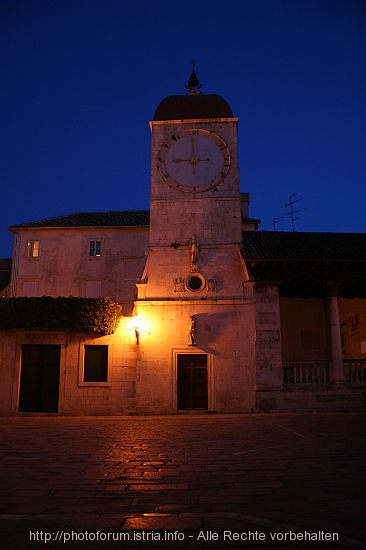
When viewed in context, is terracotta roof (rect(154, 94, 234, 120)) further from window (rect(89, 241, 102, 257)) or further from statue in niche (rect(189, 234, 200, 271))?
window (rect(89, 241, 102, 257))

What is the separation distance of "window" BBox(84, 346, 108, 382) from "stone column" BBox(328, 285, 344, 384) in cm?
954

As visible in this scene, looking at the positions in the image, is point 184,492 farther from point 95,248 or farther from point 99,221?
point 99,221

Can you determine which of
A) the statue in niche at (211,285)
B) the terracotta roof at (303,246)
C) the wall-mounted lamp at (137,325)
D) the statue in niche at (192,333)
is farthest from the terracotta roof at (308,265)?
the wall-mounted lamp at (137,325)

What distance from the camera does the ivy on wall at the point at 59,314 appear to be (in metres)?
16.9

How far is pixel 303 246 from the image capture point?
741 inches

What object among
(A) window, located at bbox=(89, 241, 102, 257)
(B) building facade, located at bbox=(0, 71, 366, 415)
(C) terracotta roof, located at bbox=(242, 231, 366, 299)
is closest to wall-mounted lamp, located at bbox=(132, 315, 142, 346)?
(B) building facade, located at bbox=(0, 71, 366, 415)

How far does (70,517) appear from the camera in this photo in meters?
3.98

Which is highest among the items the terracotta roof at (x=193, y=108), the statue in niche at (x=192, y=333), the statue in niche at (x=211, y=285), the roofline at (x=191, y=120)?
the terracotta roof at (x=193, y=108)

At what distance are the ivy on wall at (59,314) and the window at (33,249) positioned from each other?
1618cm

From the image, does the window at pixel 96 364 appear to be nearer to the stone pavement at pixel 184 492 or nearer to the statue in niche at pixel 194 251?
the statue in niche at pixel 194 251

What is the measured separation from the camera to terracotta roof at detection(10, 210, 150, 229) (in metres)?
32.5

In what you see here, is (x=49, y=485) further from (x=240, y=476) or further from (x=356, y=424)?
(x=356, y=424)

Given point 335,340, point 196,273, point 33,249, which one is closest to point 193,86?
point 196,273

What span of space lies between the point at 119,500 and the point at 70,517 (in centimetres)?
70
